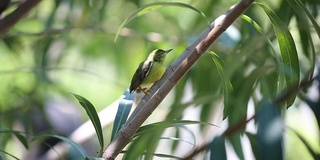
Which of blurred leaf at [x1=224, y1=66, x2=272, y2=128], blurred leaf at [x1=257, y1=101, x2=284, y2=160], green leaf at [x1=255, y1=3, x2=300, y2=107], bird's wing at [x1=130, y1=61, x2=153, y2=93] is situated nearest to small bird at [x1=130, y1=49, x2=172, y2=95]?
bird's wing at [x1=130, y1=61, x2=153, y2=93]

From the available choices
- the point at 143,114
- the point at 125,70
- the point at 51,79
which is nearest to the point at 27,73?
the point at 51,79

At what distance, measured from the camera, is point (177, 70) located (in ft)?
3.11

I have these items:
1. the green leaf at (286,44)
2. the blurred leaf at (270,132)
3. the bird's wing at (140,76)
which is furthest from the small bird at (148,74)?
the blurred leaf at (270,132)

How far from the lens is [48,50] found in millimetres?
2199

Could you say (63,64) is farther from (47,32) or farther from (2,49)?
(47,32)

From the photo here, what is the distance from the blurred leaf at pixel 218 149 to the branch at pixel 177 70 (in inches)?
4.8

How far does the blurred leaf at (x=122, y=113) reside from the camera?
112 cm

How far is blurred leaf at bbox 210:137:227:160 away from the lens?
0.85m

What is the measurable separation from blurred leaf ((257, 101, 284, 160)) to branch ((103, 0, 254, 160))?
162 mm

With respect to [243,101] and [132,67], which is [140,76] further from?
[132,67]

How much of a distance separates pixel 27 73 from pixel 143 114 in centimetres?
147

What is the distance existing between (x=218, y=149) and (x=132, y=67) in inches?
70.1

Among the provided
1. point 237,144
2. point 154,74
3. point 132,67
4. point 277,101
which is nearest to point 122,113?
point 154,74

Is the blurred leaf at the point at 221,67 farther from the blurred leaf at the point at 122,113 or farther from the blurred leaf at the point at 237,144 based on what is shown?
the blurred leaf at the point at 122,113
